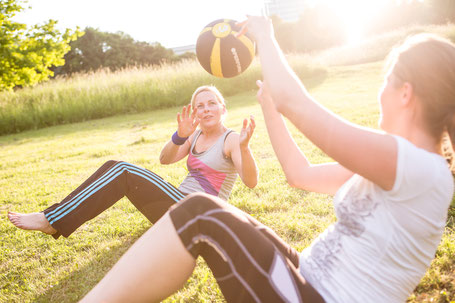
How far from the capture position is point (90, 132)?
1105 cm

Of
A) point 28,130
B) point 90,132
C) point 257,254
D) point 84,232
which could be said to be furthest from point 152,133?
point 257,254

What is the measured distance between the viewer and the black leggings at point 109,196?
2.54m

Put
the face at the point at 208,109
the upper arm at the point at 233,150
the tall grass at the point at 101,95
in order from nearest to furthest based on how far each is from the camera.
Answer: the upper arm at the point at 233,150, the face at the point at 208,109, the tall grass at the point at 101,95

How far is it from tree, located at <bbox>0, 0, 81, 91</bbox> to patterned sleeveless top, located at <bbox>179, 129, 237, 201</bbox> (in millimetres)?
13154

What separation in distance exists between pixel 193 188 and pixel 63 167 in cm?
468

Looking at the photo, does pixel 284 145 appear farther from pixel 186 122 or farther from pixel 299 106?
pixel 186 122

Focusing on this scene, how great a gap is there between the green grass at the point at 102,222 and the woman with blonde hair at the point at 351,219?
1.03m

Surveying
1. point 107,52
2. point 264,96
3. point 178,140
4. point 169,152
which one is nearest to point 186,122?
point 178,140

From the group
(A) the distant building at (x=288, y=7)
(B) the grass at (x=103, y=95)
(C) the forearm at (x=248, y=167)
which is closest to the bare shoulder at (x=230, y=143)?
(C) the forearm at (x=248, y=167)

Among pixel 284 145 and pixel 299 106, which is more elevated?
pixel 299 106

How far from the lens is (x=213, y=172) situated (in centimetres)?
313

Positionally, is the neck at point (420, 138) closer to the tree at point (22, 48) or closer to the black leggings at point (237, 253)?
the black leggings at point (237, 253)

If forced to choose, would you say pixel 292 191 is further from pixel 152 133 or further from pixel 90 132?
pixel 90 132

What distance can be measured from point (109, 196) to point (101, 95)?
13.5 meters
